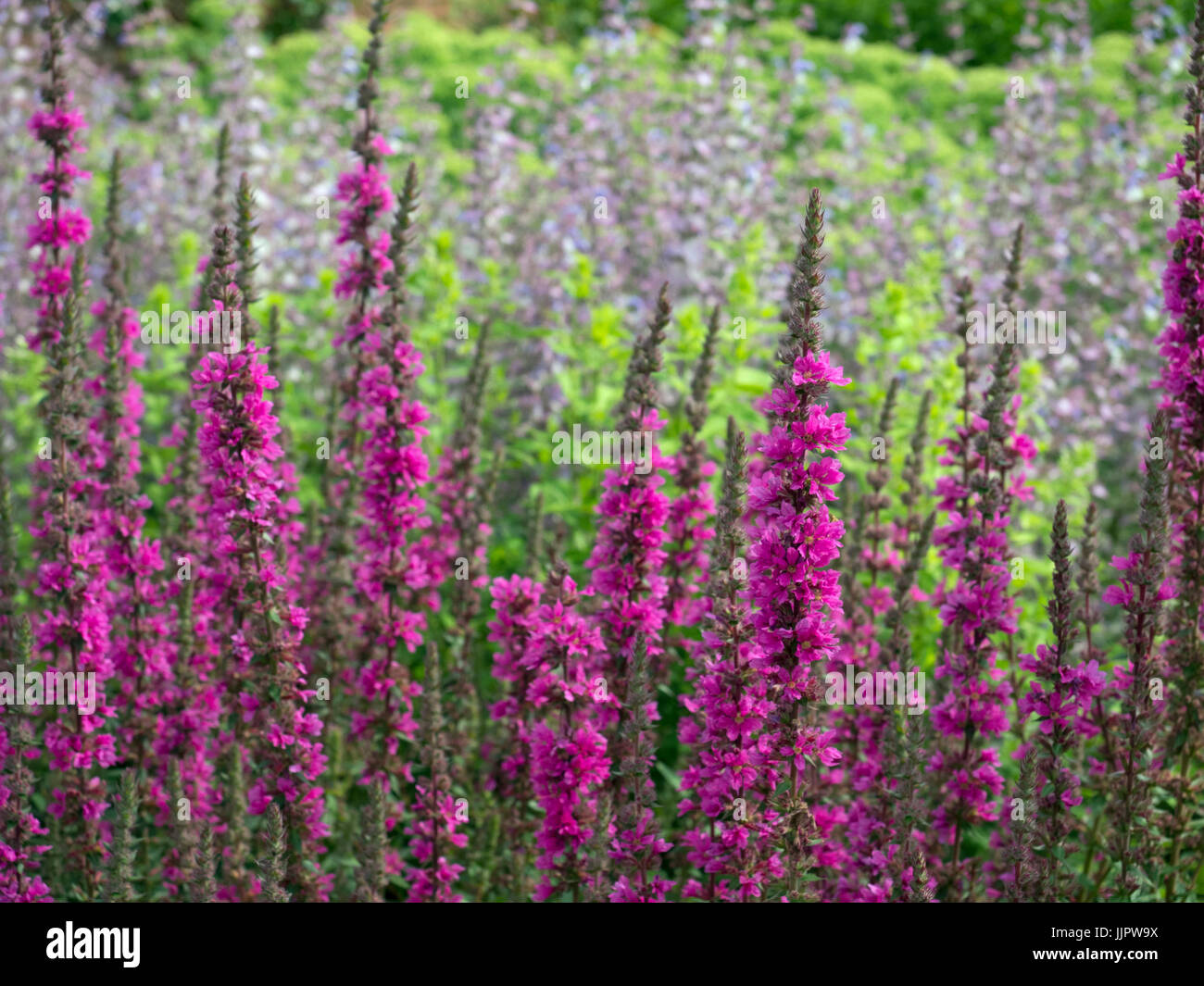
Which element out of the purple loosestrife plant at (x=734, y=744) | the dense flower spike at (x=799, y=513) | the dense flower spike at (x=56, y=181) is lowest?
the purple loosestrife plant at (x=734, y=744)

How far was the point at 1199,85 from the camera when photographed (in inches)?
170

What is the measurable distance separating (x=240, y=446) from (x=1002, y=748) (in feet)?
12.0

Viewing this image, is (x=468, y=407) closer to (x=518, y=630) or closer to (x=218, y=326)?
(x=518, y=630)

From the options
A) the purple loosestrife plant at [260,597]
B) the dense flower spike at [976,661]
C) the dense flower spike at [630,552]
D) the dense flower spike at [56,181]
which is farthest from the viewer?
the dense flower spike at [56,181]

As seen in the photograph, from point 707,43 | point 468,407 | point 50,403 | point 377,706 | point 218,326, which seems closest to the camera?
point 218,326

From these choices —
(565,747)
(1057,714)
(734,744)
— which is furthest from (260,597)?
(1057,714)

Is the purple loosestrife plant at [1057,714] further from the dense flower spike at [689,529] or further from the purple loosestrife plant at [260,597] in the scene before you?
the purple loosestrife plant at [260,597]

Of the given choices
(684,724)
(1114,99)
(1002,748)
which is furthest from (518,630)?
(1114,99)

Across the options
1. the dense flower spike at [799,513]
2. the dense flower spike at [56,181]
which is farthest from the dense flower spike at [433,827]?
the dense flower spike at [56,181]

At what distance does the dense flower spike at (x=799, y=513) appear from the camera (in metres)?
3.33

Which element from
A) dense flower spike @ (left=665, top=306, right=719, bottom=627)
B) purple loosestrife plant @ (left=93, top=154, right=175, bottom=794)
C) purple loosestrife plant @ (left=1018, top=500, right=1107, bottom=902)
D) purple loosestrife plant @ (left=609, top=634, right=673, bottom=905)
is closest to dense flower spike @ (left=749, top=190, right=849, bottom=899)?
purple loosestrife plant @ (left=609, top=634, right=673, bottom=905)

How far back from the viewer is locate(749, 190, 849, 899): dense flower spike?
3334 mm

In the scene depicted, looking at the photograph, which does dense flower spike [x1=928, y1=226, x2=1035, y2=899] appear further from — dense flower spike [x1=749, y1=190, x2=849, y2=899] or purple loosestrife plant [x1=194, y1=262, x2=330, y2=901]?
purple loosestrife plant [x1=194, y1=262, x2=330, y2=901]

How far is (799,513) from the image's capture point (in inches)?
133
